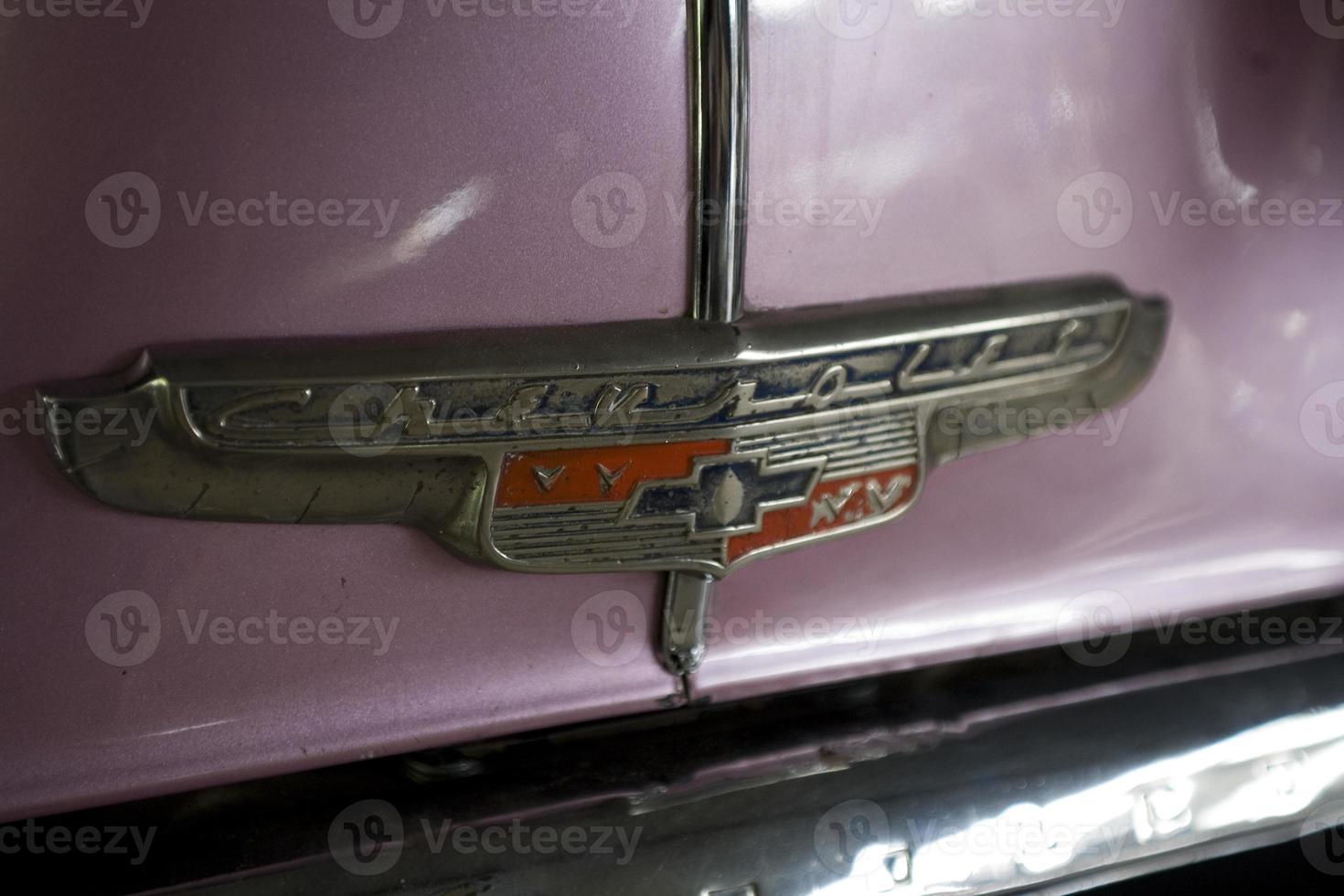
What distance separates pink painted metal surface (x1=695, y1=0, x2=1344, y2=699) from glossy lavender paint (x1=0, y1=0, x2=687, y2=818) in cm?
12

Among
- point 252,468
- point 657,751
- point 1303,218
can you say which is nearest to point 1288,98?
point 1303,218

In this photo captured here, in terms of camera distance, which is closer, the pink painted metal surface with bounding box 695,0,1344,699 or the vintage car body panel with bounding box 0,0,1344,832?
the vintage car body panel with bounding box 0,0,1344,832

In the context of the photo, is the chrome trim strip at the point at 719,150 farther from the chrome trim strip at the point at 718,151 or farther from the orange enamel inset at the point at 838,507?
the orange enamel inset at the point at 838,507

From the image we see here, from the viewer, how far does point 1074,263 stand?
0.82 meters

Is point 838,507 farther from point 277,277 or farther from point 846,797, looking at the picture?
point 277,277

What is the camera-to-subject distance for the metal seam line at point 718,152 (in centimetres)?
67

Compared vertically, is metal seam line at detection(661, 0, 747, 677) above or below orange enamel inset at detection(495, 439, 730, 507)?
above

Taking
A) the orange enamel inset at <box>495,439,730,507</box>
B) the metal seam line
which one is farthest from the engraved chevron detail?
the metal seam line

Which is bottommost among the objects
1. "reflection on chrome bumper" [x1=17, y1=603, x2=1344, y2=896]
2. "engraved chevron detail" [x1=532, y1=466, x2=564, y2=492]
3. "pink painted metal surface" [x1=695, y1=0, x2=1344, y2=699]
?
"reflection on chrome bumper" [x1=17, y1=603, x2=1344, y2=896]

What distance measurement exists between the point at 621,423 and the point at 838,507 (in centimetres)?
18

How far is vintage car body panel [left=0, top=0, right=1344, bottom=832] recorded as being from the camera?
2.01ft

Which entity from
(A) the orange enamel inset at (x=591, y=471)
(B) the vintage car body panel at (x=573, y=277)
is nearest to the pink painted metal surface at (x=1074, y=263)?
(B) the vintage car body panel at (x=573, y=277)

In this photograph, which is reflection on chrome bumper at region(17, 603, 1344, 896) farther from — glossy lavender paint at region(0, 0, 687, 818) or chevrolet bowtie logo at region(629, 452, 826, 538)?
chevrolet bowtie logo at region(629, 452, 826, 538)

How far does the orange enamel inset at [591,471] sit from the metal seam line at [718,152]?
0.09 m
